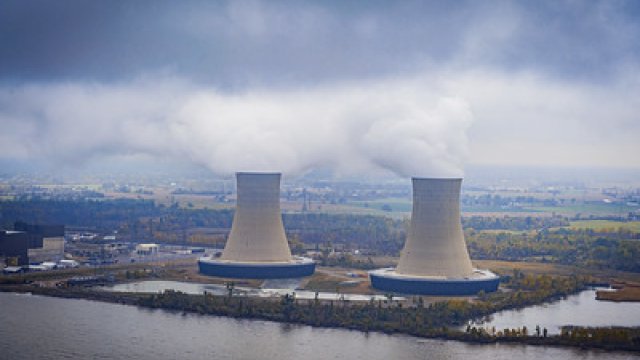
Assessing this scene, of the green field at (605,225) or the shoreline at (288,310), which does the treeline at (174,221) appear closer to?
the green field at (605,225)

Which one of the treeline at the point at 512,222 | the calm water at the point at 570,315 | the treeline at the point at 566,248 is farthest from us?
the treeline at the point at 512,222

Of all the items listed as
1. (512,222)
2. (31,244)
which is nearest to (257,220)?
(31,244)

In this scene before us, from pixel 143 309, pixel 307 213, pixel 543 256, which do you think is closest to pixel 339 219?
pixel 307 213

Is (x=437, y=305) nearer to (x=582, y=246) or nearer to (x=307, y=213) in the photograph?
(x=582, y=246)

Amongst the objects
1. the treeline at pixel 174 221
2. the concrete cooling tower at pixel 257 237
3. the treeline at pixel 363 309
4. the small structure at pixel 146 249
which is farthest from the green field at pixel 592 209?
the treeline at pixel 363 309

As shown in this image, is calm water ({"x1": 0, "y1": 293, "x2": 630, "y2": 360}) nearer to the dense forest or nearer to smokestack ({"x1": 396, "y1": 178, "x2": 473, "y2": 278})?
smokestack ({"x1": 396, "y1": 178, "x2": 473, "y2": 278})

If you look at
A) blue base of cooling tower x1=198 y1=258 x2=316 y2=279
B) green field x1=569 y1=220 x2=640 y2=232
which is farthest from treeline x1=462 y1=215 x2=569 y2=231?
blue base of cooling tower x1=198 y1=258 x2=316 y2=279

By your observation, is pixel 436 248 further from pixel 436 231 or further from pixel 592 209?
pixel 592 209

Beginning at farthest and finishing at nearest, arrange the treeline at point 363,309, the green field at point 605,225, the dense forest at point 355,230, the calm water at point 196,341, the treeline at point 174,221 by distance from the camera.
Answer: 1. the green field at point 605,225
2. the treeline at point 174,221
3. the dense forest at point 355,230
4. the treeline at point 363,309
5. the calm water at point 196,341
